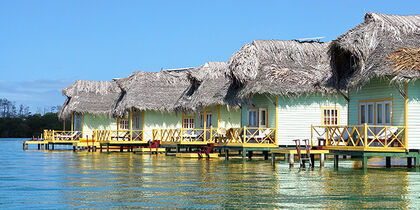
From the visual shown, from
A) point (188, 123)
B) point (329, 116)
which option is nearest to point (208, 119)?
point (188, 123)

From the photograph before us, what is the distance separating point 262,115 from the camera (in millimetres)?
29016

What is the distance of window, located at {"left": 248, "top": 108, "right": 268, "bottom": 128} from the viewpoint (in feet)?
95.0

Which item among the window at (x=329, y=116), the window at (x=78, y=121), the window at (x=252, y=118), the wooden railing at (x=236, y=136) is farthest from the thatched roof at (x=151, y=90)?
the window at (x=329, y=116)

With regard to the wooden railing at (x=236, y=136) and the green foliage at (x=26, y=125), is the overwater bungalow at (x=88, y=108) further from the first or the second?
the green foliage at (x=26, y=125)

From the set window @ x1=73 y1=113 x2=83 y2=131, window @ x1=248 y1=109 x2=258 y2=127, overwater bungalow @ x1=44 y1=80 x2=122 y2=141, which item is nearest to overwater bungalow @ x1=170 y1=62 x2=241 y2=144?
window @ x1=248 y1=109 x2=258 y2=127

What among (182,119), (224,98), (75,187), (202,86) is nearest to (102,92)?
(182,119)

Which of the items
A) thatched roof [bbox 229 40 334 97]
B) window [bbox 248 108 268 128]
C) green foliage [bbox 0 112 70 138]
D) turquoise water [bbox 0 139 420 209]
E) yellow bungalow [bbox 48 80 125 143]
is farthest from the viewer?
green foliage [bbox 0 112 70 138]

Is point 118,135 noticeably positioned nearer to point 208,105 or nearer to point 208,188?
point 208,105

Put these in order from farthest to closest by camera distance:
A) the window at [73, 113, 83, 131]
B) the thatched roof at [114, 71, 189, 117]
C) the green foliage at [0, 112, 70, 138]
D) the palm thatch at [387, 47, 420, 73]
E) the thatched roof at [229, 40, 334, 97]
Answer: the green foliage at [0, 112, 70, 138], the window at [73, 113, 83, 131], the thatched roof at [114, 71, 189, 117], the thatched roof at [229, 40, 334, 97], the palm thatch at [387, 47, 420, 73]

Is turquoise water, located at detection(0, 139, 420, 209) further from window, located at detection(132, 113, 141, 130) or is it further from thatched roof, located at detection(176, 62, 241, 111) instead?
window, located at detection(132, 113, 141, 130)

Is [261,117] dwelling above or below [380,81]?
below

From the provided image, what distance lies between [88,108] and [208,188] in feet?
94.6

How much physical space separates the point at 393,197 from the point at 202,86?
75.0 feet

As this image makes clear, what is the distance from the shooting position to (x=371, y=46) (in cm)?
2228
